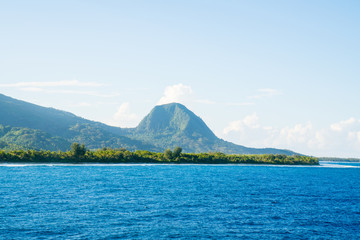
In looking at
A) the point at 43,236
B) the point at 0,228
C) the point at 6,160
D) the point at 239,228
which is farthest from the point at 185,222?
the point at 6,160

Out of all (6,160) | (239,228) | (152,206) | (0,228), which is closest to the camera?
(0,228)

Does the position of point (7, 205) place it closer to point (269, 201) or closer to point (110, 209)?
point (110, 209)

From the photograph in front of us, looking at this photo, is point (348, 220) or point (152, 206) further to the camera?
point (152, 206)

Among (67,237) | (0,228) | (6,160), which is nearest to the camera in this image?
(67,237)

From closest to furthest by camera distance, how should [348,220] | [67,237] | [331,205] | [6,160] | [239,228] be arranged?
1. [67,237]
2. [239,228]
3. [348,220]
4. [331,205]
5. [6,160]

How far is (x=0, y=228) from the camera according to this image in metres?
41.8

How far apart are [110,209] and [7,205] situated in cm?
1812

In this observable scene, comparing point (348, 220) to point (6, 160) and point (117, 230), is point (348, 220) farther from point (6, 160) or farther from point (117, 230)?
point (6, 160)

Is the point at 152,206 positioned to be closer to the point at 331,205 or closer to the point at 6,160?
the point at 331,205

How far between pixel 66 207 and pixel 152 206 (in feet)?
49.1

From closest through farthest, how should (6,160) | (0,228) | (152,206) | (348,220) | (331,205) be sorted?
1. (0,228)
2. (348,220)
3. (152,206)
4. (331,205)
5. (6,160)

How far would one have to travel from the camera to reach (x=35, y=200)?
63.0m

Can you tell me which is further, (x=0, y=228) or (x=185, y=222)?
(x=185, y=222)

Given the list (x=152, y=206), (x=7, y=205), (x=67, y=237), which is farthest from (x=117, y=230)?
(x=7, y=205)
